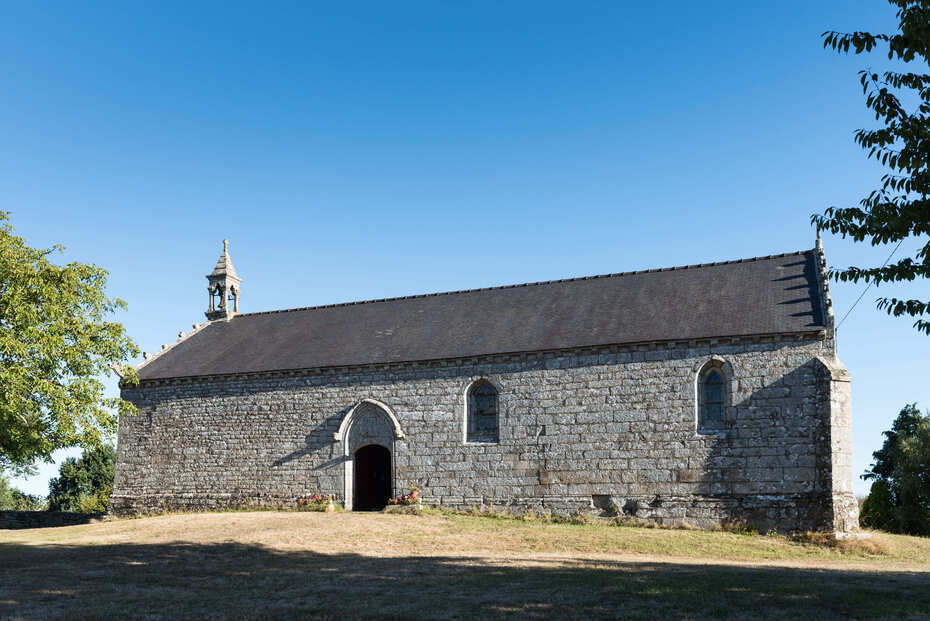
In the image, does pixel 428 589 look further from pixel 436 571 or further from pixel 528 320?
pixel 528 320

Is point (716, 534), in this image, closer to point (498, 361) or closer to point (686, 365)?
point (686, 365)

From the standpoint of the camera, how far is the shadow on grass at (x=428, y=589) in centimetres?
1084

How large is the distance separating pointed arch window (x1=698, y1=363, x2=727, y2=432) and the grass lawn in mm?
3115

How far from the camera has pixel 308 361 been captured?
90.2 feet

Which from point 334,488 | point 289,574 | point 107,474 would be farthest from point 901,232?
point 107,474

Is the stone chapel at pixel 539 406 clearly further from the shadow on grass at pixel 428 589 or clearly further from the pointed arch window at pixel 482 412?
the shadow on grass at pixel 428 589

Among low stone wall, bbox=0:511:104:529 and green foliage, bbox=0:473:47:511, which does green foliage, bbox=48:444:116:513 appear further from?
low stone wall, bbox=0:511:104:529

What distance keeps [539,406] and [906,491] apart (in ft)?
58.9

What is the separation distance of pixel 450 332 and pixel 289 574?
13087mm

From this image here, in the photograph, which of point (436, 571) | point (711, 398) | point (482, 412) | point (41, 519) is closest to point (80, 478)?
point (41, 519)

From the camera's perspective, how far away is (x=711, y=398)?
2238 cm

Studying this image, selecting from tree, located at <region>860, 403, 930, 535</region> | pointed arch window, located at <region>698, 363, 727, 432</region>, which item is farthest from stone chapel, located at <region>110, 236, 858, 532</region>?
tree, located at <region>860, 403, 930, 535</region>

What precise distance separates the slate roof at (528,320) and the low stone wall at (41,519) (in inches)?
225

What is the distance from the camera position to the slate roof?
23.2 m
